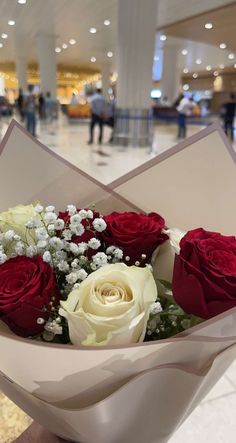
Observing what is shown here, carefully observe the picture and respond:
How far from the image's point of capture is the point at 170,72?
21.4 m

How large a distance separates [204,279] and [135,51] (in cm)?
1050

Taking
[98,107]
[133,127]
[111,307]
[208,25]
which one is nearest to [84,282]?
[111,307]

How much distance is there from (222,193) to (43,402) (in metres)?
0.47

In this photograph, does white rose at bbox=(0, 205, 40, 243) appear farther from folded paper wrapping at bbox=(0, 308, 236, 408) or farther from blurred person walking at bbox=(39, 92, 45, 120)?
blurred person walking at bbox=(39, 92, 45, 120)

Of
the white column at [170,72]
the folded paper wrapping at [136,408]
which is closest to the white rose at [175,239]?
the folded paper wrapping at [136,408]

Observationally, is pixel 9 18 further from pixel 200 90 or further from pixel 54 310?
pixel 200 90

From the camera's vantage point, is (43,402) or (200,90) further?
(200,90)

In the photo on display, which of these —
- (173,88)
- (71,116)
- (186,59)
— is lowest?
(71,116)

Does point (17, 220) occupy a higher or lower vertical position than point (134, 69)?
lower

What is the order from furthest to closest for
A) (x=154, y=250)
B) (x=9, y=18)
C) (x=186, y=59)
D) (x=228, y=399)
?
(x=186, y=59) < (x=9, y=18) < (x=228, y=399) < (x=154, y=250)

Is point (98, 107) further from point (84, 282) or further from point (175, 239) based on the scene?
point (84, 282)

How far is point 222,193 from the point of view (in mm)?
763

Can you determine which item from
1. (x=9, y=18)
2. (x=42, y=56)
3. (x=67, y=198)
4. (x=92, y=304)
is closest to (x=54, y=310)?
(x=92, y=304)

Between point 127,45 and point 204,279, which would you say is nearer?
point 204,279
